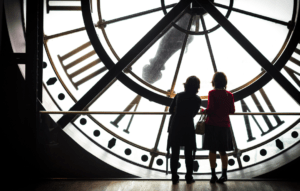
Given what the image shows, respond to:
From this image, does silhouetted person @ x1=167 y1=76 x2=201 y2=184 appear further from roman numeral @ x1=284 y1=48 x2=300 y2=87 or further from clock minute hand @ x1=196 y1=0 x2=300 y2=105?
roman numeral @ x1=284 y1=48 x2=300 y2=87

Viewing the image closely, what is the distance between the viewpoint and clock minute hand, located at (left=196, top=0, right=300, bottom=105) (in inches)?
73.9

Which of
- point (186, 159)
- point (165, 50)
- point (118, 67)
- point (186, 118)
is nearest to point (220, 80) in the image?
point (186, 118)

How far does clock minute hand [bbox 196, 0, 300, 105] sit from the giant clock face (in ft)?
0.26

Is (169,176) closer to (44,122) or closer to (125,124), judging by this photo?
(125,124)

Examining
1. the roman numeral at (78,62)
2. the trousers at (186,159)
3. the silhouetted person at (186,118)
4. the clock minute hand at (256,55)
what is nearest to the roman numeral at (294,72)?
the clock minute hand at (256,55)

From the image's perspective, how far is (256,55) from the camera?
192cm

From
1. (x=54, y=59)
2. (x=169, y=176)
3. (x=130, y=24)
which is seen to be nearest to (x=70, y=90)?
(x=54, y=59)

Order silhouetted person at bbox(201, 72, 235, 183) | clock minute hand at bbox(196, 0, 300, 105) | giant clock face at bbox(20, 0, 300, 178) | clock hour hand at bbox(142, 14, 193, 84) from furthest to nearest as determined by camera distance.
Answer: clock hour hand at bbox(142, 14, 193, 84) < giant clock face at bbox(20, 0, 300, 178) < clock minute hand at bbox(196, 0, 300, 105) < silhouetted person at bbox(201, 72, 235, 183)

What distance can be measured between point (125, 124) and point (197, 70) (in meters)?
1.54

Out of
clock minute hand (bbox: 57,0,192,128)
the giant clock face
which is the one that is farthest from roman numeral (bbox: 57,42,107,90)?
clock minute hand (bbox: 57,0,192,128)

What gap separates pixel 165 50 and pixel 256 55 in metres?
1.13

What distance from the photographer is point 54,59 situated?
Result: 274cm

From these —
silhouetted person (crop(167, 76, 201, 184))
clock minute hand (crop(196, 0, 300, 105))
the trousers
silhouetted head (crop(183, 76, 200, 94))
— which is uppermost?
clock minute hand (crop(196, 0, 300, 105))

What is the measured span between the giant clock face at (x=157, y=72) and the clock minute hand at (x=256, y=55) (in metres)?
0.08
